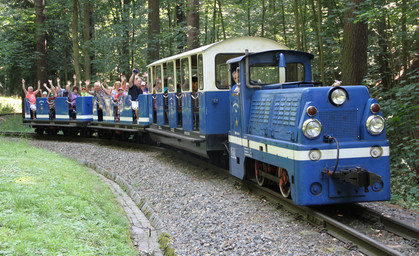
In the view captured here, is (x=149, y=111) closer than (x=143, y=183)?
No

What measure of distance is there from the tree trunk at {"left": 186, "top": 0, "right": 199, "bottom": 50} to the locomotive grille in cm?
1176

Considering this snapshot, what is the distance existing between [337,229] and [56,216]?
3.66 m

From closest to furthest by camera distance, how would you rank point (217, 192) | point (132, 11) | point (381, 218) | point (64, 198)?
point (381, 218) → point (64, 198) → point (217, 192) → point (132, 11)

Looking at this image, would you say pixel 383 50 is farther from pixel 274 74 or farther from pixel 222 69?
pixel 274 74

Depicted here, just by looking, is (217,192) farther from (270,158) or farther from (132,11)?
(132,11)

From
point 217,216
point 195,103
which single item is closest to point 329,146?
point 217,216

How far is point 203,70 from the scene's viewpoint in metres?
9.81

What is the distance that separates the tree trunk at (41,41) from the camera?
2528 centimetres

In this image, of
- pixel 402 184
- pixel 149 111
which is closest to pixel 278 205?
pixel 402 184

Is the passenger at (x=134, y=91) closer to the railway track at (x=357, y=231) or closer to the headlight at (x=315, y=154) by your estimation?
the railway track at (x=357, y=231)

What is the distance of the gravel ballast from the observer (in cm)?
536

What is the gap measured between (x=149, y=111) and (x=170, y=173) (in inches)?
182

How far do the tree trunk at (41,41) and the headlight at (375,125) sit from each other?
22973 millimetres

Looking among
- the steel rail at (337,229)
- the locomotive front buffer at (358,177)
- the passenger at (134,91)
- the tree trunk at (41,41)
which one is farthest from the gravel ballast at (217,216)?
the tree trunk at (41,41)
